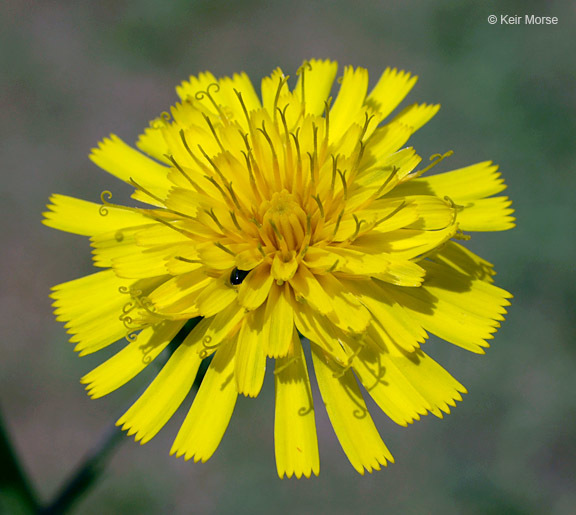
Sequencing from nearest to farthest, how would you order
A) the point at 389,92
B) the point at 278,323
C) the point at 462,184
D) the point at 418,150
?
the point at 278,323 < the point at 462,184 < the point at 389,92 < the point at 418,150

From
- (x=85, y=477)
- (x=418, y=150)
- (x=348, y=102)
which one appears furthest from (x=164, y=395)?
(x=418, y=150)

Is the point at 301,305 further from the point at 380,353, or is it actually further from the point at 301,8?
the point at 301,8

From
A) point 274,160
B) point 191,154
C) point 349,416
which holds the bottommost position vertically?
point 349,416

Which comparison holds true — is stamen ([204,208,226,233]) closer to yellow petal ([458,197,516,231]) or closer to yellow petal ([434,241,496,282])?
yellow petal ([434,241,496,282])

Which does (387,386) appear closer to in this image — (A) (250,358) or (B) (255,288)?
(A) (250,358)

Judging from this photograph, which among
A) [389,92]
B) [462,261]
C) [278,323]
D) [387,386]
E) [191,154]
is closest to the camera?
[278,323]

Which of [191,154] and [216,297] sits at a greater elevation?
[191,154]
